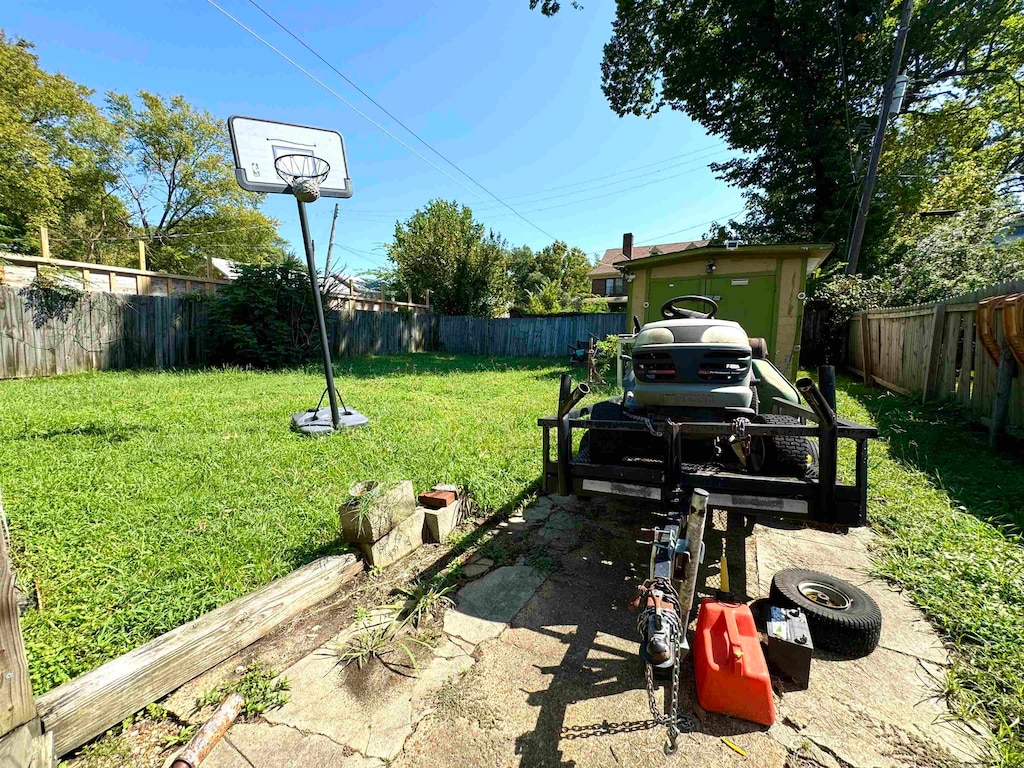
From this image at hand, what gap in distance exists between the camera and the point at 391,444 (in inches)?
148

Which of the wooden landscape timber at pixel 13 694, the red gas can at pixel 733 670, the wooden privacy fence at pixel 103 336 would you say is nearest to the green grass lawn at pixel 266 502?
the wooden landscape timber at pixel 13 694

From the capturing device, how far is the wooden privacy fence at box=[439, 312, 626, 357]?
12.8 metres

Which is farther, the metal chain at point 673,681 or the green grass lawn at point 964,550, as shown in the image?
the green grass lawn at point 964,550

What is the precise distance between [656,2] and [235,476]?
1601 cm

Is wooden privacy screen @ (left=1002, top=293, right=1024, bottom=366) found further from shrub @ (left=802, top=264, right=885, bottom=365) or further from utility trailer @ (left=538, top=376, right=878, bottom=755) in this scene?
shrub @ (left=802, top=264, right=885, bottom=365)

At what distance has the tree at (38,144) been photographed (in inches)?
573

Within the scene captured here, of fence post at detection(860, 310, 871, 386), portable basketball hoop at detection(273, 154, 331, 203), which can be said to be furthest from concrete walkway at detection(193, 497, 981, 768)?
fence post at detection(860, 310, 871, 386)

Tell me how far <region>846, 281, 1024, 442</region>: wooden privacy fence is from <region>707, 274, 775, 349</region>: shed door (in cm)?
169

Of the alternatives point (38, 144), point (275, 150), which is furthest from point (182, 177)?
point (275, 150)

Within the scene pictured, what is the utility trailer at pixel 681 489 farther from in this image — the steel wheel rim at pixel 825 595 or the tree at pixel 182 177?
the tree at pixel 182 177

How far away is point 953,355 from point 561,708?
609cm

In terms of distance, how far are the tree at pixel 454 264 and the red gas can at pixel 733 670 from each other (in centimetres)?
1550

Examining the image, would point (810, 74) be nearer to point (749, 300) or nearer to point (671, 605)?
point (749, 300)

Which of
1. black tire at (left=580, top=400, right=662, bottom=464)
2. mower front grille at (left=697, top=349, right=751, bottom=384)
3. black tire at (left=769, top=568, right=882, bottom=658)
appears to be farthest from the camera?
black tire at (left=580, top=400, right=662, bottom=464)
